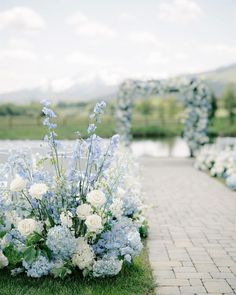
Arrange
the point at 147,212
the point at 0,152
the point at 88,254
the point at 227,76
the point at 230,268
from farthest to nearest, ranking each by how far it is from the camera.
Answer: the point at 227,76
the point at 147,212
the point at 0,152
the point at 230,268
the point at 88,254

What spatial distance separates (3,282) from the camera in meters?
3.99

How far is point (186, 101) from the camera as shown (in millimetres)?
14922

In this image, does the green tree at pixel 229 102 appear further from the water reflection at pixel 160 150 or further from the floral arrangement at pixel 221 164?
the floral arrangement at pixel 221 164

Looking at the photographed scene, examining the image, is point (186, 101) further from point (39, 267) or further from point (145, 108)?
Answer: point (145, 108)

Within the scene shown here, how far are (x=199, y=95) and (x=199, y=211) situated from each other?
26.8 feet

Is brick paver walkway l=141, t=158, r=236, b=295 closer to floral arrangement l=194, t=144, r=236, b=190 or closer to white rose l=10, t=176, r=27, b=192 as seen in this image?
floral arrangement l=194, t=144, r=236, b=190

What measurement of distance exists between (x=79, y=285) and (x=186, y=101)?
11569 millimetres

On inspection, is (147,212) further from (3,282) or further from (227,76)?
(227,76)

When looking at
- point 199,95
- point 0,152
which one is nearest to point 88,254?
point 0,152

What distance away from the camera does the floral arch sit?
14.6 meters

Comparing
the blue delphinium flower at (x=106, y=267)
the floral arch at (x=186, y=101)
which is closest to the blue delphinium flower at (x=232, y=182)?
the blue delphinium flower at (x=106, y=267)

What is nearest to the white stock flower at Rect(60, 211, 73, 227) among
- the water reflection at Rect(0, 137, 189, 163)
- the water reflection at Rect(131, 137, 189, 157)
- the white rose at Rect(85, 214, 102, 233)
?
the white rose at Rect(85, 214, 102, 233)

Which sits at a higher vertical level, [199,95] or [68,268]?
[199,95]

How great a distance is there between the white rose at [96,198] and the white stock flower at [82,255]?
0.36 meters
